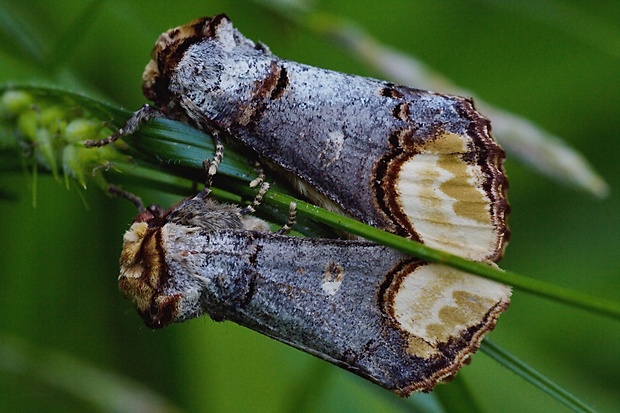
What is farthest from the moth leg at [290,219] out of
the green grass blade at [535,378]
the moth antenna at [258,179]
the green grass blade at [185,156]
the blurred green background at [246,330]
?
the blurred green background at [246,330]

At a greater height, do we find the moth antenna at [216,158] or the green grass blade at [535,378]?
the moth antenna at [216,158]

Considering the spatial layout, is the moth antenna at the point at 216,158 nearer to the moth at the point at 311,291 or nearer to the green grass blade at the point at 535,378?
the moth at the point at 311,291

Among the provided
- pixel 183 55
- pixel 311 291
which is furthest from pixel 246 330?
pixel 183 55

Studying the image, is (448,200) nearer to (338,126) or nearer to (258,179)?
(338,126)

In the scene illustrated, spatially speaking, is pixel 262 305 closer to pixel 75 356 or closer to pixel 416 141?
pixel 416 141

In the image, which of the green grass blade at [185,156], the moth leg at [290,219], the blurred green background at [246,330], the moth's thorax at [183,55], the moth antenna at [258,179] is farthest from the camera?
the blurred green background at [246,330]
